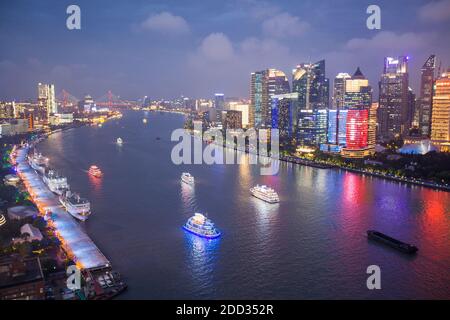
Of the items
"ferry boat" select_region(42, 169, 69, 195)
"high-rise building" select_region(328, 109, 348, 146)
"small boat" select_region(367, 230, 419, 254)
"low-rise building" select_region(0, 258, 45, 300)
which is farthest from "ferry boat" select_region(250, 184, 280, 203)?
"high-rise building" select_region(328, 109, 348, 146)

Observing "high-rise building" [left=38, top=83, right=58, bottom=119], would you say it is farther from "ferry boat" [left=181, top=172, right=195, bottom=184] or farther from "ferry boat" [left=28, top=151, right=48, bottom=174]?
"ferry boat" [left=181, top=172, right=195, bottom=184]

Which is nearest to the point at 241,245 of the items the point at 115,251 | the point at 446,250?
the point at 115,251

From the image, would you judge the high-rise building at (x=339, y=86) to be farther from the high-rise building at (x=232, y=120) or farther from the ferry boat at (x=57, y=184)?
the ferry boat at (x=57, y=184)

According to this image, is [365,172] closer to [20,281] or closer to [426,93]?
[20,281]

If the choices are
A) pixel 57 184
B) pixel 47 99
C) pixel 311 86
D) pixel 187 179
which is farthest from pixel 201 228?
pixel 47 99

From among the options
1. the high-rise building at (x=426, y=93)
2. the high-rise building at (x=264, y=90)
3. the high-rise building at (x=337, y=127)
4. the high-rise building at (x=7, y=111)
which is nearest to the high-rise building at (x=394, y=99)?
the high-rise building at (x=426, y=93)
